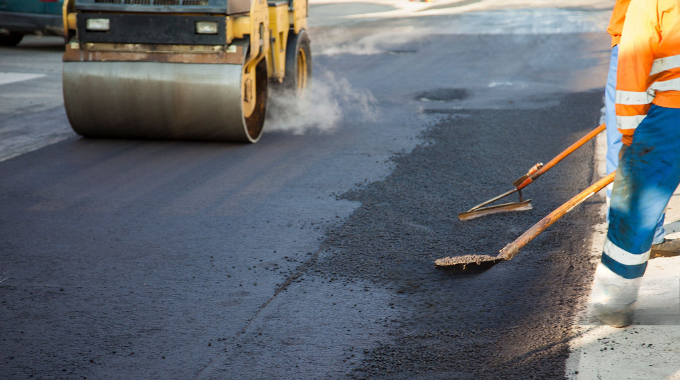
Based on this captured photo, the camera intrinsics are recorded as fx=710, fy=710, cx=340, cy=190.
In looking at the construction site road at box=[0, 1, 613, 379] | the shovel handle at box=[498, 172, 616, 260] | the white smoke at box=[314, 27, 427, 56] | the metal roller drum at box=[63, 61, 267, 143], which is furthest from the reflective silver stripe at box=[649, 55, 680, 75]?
the white smoke at box=[314, 27, 427, 56]

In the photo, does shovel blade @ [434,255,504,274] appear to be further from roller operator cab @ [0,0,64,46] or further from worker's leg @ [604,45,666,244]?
roller operator cab @ [0,0,64,46]

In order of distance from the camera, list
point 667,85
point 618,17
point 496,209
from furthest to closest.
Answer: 1. point 496,209
2. point 618,17
3. point 667,85

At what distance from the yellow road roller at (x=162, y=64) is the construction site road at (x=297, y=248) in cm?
32

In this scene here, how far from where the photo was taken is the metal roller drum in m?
6.72

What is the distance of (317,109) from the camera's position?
9.27m

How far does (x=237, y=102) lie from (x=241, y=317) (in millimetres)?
3519

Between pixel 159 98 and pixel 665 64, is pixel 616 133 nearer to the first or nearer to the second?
pixel 665 64

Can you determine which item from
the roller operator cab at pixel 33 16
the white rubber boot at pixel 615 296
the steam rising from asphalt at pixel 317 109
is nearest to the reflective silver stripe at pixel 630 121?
the white rubber boot at pixel 615 296

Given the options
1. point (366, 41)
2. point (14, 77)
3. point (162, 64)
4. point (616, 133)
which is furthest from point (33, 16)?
point (616, 133)

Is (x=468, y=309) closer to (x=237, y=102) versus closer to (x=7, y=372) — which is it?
(x=7, y=372)

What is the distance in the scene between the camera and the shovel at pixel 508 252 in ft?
11.7

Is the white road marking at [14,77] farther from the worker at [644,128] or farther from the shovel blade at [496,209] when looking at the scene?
the worker at [644,128]

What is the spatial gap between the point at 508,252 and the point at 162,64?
14.2 feet

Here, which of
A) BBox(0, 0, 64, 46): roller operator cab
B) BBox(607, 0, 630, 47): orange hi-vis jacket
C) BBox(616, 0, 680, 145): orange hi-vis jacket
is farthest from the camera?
BBox(0, 0, 64, 46): roller operator cab
